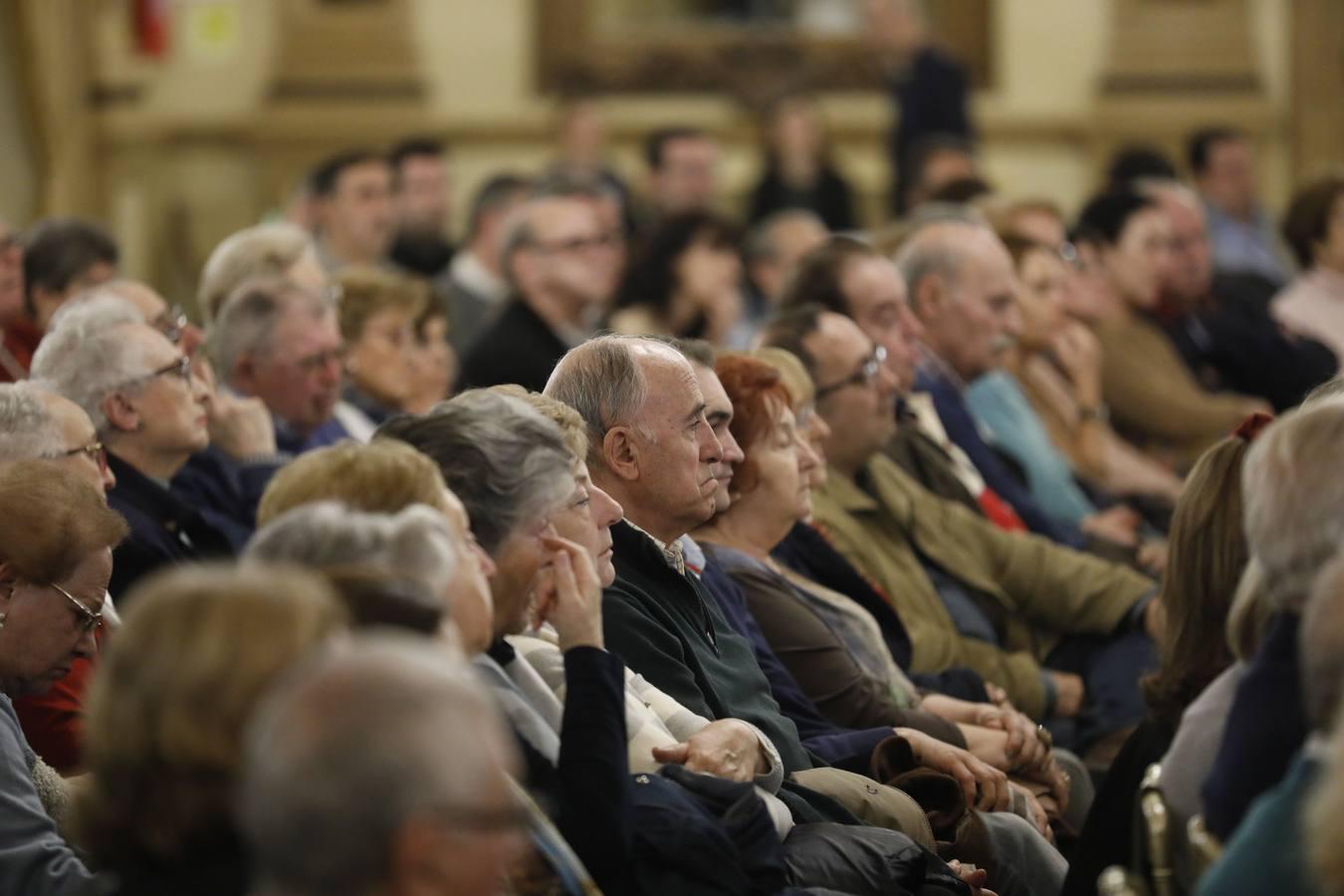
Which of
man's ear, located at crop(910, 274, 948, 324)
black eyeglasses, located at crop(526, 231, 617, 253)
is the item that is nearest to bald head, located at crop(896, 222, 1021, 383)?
man's ear, located at crop(910, 274, 948, 324)

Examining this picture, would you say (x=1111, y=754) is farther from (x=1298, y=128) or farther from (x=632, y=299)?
(x=1298, y=128)

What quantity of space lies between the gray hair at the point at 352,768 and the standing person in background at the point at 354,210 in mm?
6380

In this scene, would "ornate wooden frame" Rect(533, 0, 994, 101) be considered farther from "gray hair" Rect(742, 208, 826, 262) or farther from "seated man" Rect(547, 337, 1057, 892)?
"seated man" Rect(547, 337, 1057, 892)

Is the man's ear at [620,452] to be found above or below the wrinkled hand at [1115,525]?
above

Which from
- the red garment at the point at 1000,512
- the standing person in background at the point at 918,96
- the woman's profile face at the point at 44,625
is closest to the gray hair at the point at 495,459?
the woman's profile face at the point at 44,625

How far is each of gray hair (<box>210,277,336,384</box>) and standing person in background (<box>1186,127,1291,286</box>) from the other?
19.8ft

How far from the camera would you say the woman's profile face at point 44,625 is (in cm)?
316

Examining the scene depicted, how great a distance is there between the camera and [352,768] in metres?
1.90

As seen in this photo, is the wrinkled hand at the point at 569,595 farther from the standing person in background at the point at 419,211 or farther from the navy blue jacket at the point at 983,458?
the standing person in background at the point at 419,211

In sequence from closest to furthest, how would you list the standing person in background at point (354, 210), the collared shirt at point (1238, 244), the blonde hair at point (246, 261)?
the blonde hair at point (246, 261), the standing person in background at point (354, 210), the collared shirt at point (1238, 244)

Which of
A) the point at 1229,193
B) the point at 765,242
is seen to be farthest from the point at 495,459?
the point at 1229,193

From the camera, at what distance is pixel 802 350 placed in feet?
15.9

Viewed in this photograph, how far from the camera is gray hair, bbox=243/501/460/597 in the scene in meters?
2.43

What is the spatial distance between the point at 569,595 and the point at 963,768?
4.11 ft
